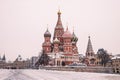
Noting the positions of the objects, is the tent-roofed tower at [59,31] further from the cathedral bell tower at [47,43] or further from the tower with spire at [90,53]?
the tower with spire at [90,53]

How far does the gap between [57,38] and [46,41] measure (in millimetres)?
4932

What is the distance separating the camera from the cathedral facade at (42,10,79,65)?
4994 inches

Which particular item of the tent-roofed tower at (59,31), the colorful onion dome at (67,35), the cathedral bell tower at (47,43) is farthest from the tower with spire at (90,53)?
the cathedral bell tower at (47,43)

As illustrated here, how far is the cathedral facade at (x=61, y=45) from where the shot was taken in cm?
12686

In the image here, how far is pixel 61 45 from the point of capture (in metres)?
134

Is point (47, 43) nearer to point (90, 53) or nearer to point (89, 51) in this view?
point (89, 51)

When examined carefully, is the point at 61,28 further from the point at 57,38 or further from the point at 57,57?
the point at 57,57

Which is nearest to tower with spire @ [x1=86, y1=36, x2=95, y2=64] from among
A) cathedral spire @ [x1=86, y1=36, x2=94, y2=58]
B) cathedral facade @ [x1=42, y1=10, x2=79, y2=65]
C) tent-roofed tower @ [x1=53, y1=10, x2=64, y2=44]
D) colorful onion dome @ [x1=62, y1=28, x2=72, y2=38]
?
cathedral spire @ [x1=86, y1=36, x2=94, y2=58]

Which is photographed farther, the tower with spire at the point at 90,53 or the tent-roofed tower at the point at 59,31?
the tent-roofed tower at the point at 59,31

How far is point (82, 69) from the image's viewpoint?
86.2 meters

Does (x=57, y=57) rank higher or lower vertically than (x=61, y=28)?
lower

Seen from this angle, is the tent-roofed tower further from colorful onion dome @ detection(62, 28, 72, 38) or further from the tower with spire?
the tower with spire

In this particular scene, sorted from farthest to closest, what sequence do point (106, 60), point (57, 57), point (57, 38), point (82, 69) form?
point (57, 38), point (57, 57), point (106, 60), point (82, 69)

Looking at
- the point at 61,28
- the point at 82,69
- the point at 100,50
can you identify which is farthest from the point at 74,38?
the point at 82,69
